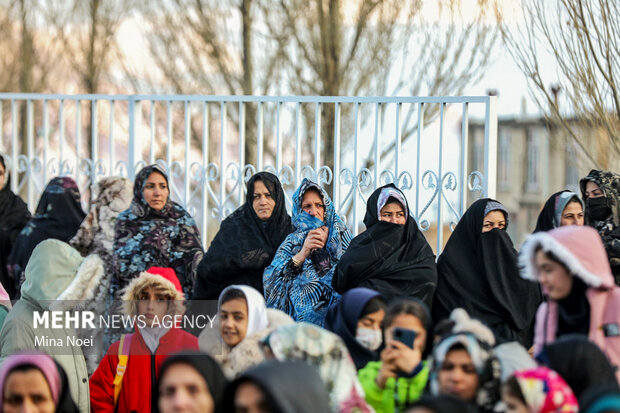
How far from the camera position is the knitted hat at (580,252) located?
3871mm

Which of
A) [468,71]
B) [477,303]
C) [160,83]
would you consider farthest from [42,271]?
[160,83]

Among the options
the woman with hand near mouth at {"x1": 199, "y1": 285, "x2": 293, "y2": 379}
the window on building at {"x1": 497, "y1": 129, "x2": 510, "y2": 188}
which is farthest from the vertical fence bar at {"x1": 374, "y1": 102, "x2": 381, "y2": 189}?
the window on building at {"x1": 497, "y1": 129, "x2": 510, "y2": 188}

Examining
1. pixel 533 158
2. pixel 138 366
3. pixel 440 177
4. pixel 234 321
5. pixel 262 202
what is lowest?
pixel 138 366

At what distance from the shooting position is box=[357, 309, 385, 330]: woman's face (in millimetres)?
4477

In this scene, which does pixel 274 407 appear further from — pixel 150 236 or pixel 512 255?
pixel 150 236

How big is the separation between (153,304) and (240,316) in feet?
2.70

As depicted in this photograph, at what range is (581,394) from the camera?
3.52 m

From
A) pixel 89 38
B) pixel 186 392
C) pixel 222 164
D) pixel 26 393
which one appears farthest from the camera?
pixel 89 38

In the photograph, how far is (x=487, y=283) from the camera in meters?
5.45

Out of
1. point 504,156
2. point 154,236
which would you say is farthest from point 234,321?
point 504,156

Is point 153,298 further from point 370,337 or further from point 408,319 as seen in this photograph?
point 408,319

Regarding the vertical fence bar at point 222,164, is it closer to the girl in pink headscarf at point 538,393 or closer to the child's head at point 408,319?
the child's head at point 408,319

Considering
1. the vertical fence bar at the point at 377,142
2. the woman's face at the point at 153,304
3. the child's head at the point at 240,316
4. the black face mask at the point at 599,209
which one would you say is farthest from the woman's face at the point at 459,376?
the vertical fence bar at the point at 377,142

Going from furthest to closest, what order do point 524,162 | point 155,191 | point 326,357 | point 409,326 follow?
point 524,162
point 155,191
point 409,326
point 326,357
